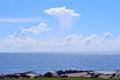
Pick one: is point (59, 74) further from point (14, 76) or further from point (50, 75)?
point (14, 76)

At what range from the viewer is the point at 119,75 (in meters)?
86.8

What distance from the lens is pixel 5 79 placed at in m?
80.2

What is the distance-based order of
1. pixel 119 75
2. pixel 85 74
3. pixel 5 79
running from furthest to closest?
pixel 85 74 < pixel 119 75 < pixel 5 79

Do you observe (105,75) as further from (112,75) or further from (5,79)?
(5,79)

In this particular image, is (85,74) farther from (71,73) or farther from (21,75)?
(21,75)

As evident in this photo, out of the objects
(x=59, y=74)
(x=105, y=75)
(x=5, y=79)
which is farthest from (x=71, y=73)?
(x=5, y=79)

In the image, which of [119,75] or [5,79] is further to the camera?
[119,75]

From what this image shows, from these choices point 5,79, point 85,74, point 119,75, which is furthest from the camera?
point 85,74

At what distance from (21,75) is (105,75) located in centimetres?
2180

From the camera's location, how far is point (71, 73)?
96.7 meters

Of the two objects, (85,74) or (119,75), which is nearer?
(119,75)

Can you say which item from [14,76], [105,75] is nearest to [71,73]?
[105,75]

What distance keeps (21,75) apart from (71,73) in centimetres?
1474

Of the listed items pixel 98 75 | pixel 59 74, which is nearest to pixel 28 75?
pixel 59 74
